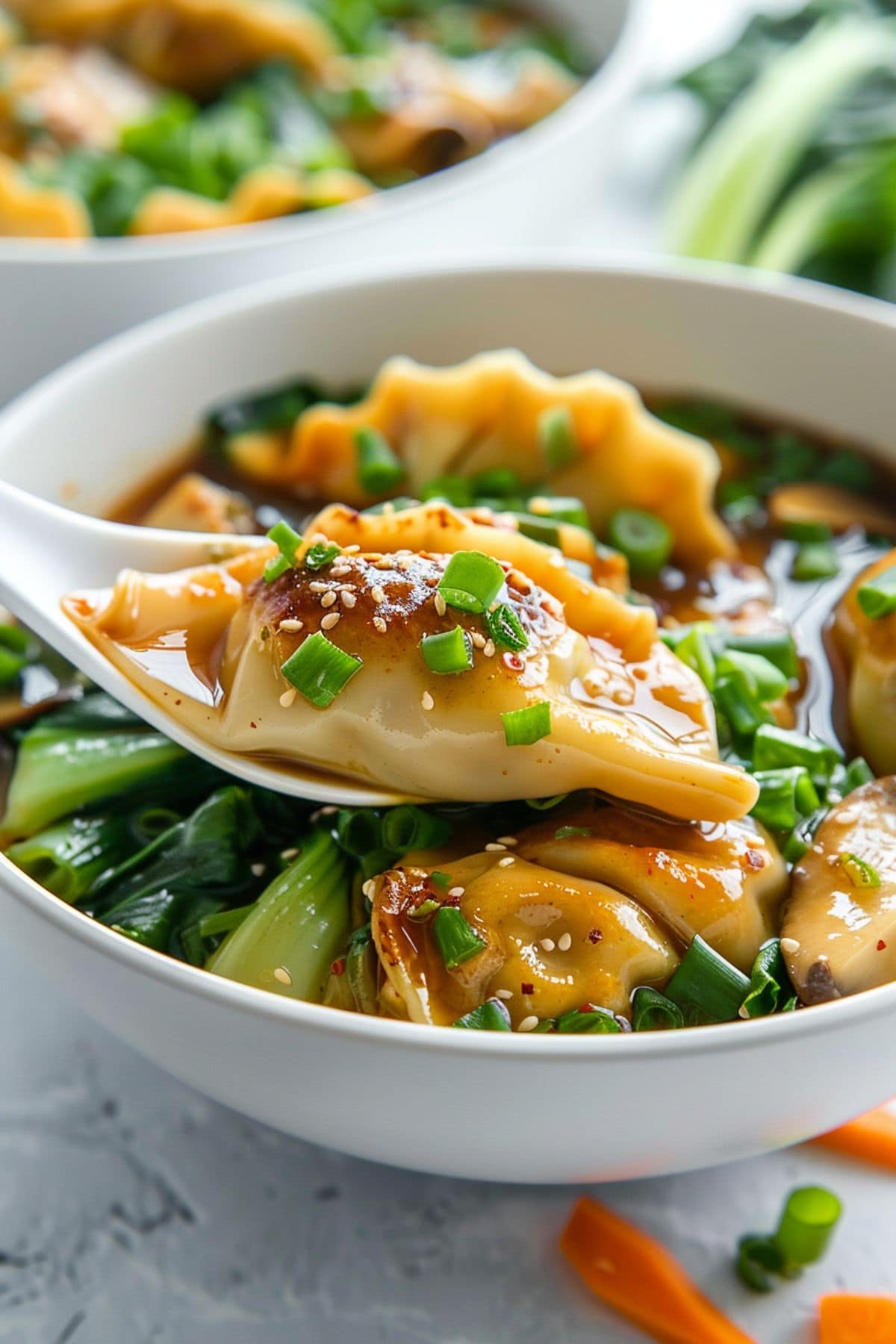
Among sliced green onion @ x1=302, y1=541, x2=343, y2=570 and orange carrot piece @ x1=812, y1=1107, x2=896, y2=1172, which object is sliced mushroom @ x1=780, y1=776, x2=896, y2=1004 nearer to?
orange carrot piece @ x1=812, y1=1107, x2=896, y2=1172

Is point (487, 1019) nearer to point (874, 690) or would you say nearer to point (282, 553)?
point (282, 553)

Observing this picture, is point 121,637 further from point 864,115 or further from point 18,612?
point 864,115

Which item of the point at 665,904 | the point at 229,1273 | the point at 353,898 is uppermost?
the point at 665,904

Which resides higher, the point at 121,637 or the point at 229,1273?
the point at 121,637

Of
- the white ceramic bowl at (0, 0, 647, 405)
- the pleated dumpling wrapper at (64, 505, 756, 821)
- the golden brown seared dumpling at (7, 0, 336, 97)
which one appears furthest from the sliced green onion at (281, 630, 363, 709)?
the golden brown seared dumpling at (7, 0, 336, 97)

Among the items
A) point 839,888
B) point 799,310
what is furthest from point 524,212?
point 839,888

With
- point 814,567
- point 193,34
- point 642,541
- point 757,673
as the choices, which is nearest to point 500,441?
point 642,541
